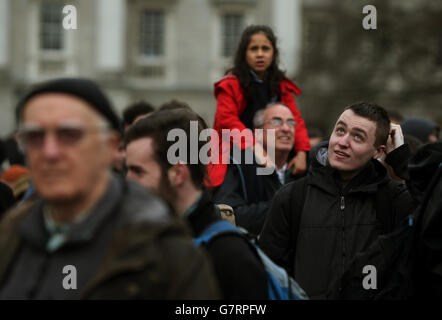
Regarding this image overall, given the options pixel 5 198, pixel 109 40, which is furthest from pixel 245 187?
pixel 109 40

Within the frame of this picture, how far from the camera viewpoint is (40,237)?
2.69m

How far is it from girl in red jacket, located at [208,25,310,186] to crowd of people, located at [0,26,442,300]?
0.02 m

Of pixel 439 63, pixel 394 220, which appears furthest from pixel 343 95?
pixel 394 220

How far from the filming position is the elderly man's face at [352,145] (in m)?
4.70

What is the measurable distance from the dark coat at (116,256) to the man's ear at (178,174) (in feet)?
2.24

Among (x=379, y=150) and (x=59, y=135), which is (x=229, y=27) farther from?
(x=59, y=135)

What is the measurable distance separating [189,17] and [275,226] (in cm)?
3326

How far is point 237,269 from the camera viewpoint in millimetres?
3145

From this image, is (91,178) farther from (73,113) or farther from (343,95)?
(343,95)

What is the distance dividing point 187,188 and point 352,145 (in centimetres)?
155

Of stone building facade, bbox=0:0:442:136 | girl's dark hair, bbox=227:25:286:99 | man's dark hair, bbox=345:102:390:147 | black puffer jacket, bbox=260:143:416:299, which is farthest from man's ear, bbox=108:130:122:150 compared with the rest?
stone building facade, bbox=0:0:442:136

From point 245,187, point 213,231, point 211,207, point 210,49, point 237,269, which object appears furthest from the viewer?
point 210,49

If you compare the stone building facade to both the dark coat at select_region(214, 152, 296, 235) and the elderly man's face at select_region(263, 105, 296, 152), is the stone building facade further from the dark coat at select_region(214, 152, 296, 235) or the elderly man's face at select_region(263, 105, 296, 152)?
the dark coat at select_region(214, 152, 296, 235)

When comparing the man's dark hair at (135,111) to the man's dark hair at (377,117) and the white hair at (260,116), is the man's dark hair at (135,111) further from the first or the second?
the man's dark hair at (377,117)
